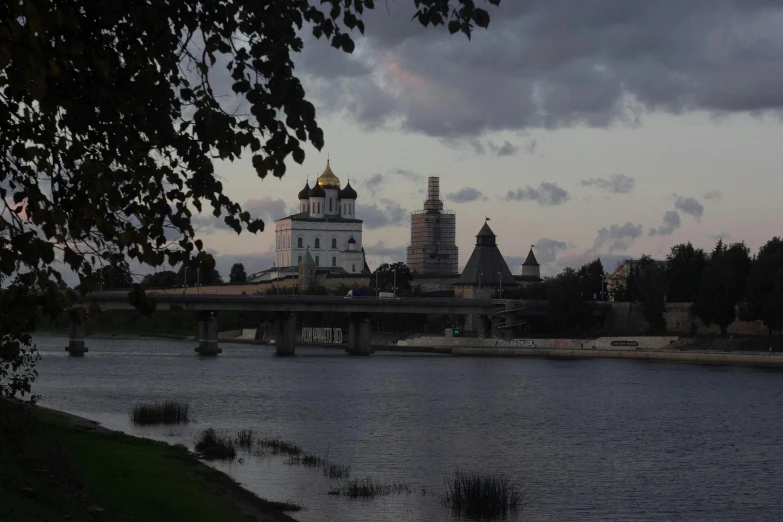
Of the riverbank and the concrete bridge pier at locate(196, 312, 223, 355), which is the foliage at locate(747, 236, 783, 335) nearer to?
the concrete bridge pier at locate(196, 312, 223, 355)

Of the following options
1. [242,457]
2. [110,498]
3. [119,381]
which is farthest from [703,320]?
[110,498]

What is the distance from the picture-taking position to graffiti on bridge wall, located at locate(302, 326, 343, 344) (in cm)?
15300

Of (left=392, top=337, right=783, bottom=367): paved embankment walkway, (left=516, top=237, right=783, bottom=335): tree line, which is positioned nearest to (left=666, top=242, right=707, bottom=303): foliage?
(left=516, top=237, right=783, bottom=335): tree line

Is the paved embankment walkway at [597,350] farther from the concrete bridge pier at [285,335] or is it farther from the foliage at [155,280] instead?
the foliage at [155,280]

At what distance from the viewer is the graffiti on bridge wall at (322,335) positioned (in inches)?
6024

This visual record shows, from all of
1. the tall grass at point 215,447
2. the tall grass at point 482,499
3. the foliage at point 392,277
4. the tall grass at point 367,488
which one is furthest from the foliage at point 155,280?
the foliage at point 392,277

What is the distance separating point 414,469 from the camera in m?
31.9

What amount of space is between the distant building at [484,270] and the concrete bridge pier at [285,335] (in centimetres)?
4619

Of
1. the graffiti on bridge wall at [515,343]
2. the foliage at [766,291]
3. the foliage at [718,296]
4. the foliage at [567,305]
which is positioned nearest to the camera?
the foliage at [766,291]

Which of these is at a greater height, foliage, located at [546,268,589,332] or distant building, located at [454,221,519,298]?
distant building, located at [454,221,519,298]

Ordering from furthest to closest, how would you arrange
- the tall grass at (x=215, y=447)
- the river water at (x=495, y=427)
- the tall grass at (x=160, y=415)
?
the tall grass at (x=160, y=415) → the tall grass at (x=215, y=447) → the river water at (x=495, y=427)

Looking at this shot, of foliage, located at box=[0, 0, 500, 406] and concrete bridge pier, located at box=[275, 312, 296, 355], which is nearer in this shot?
foliage, located at box=[0, 0, 500, 406]

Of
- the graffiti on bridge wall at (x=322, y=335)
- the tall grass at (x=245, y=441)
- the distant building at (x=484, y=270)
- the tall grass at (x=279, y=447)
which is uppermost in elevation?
the distant building at (x=484, y=270)

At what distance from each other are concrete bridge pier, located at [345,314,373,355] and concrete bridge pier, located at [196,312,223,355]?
14017 mm
